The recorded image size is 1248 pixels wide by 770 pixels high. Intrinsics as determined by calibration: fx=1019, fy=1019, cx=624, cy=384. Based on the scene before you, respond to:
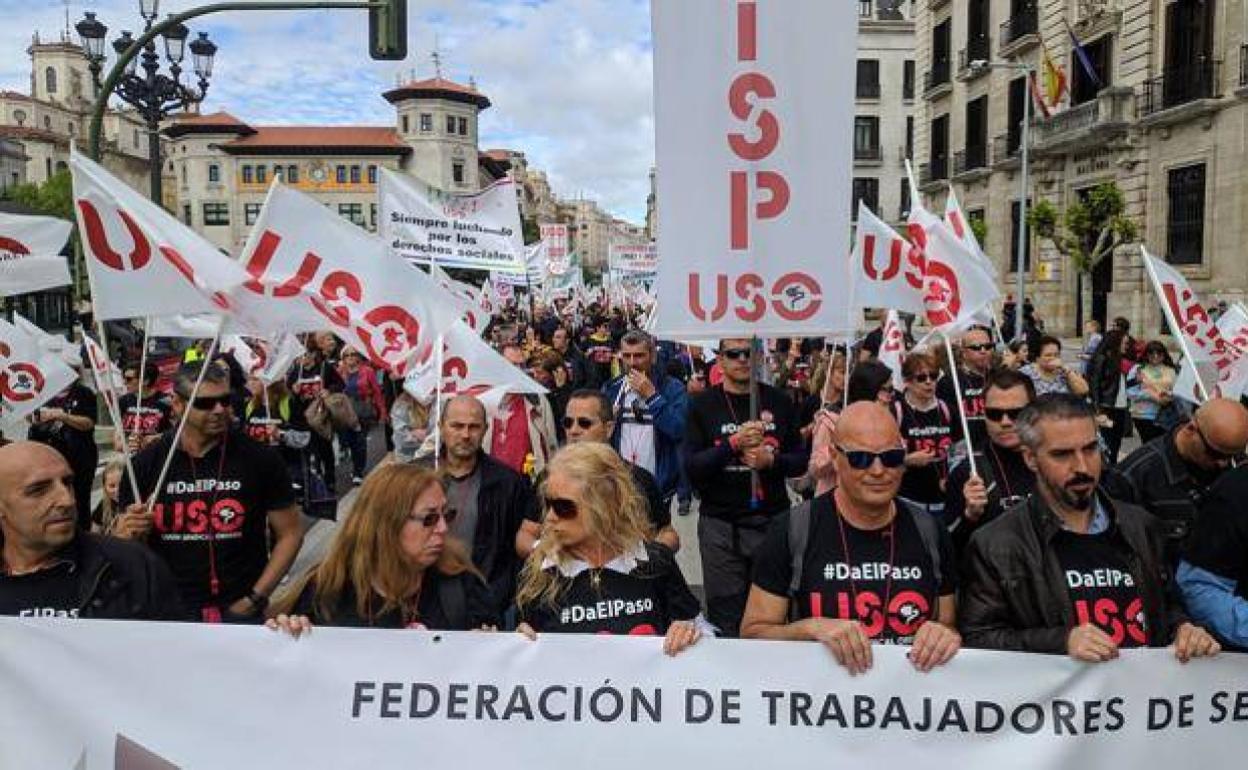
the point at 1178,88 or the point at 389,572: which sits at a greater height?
the point at 1178,88

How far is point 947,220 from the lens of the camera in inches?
277

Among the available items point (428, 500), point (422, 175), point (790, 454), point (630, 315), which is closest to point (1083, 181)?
point (630, 315)

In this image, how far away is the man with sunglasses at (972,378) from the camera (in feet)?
20.7

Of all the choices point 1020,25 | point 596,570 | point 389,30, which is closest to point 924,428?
point 596,570

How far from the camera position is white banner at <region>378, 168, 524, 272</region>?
9.30m

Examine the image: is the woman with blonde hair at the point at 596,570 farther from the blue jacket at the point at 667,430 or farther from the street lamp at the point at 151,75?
the street lamp at the point at 151,75

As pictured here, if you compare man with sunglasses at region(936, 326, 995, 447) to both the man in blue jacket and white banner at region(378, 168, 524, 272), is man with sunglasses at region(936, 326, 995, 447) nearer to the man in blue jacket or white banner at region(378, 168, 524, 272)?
the man in blue jacket

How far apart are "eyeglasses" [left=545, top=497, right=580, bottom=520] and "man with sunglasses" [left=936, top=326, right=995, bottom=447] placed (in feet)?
10.9

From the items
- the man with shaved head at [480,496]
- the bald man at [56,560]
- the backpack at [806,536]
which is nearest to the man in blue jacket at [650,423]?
the man with shaved head at [480,496]

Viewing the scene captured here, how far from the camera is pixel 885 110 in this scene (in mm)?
64188

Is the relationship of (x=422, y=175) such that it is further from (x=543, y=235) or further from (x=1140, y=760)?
(x=1140, y=760)

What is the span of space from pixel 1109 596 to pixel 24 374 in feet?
19.9

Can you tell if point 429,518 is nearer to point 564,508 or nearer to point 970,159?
point 564,508

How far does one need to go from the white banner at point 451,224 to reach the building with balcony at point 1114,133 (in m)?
19.5
